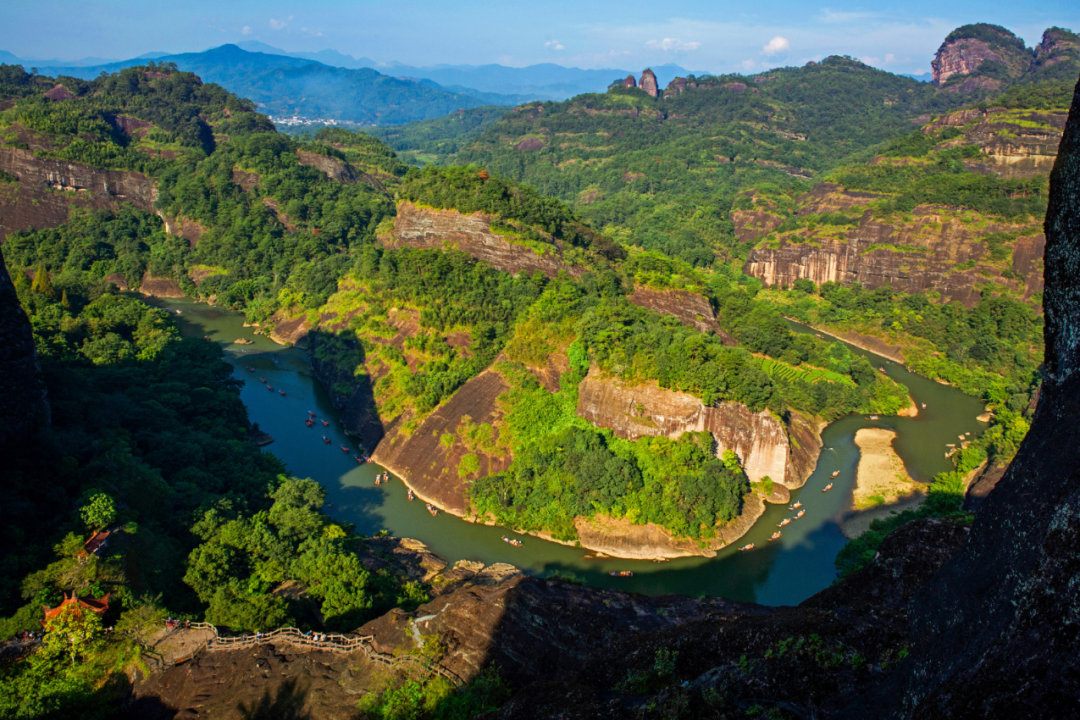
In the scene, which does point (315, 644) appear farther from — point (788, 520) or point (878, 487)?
point (878, 487)

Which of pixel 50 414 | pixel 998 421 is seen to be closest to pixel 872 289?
pixel 998 421

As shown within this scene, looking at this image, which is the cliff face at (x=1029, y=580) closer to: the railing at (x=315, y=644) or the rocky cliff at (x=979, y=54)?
the railing at (x=315, y=644)

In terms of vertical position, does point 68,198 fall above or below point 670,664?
above

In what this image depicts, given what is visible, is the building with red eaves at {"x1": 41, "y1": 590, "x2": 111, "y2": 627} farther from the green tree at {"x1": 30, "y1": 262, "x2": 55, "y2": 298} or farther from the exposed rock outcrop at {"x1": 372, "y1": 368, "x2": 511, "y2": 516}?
the green tree at {"x1": 30, "y1": 262, "x2": 55, "y2": 298}

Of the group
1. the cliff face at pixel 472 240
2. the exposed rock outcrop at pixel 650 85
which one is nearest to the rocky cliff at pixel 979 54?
the exposed rock outcrop at pixel 650 85

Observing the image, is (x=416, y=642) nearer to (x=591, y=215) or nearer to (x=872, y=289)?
(x=872, y=289)

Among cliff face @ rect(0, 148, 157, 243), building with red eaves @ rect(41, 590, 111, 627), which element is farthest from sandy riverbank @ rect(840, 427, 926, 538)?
cliff face @ rect(0, 148, 157, 243)
